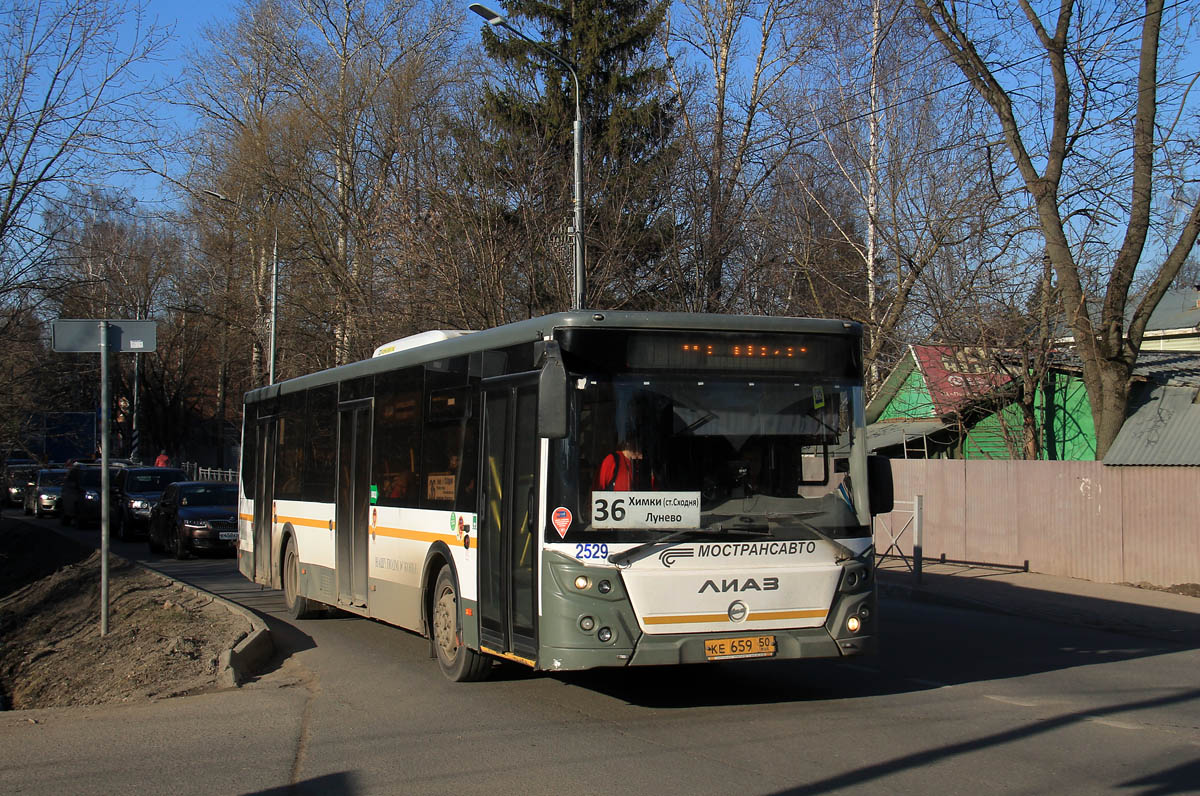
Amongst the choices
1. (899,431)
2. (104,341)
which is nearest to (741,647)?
(104,341)

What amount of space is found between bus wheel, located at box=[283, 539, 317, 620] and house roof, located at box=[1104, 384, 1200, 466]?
512 inches

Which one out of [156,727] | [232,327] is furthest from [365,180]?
[156,727]

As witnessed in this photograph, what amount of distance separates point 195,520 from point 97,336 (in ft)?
46.1

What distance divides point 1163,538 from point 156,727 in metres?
15.5

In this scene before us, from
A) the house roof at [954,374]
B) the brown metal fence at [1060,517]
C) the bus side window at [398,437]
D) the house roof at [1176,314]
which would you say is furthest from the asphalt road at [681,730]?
the house roof at [1176,314]

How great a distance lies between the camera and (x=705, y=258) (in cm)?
2692

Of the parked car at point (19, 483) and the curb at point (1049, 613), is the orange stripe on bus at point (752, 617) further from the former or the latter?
the parked car at point (19, 483)

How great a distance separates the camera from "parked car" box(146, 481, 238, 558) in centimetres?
2441

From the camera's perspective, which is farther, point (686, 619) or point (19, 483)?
point (19, 483)

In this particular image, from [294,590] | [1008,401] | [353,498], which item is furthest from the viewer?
[1008,401]

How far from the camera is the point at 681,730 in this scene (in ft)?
25.8

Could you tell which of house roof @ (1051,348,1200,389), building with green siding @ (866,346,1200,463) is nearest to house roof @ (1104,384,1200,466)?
building with green siding @ (866,346,1200,463)

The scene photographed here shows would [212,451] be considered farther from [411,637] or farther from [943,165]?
[411,637]

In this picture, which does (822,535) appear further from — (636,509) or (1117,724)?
(1117,724)
